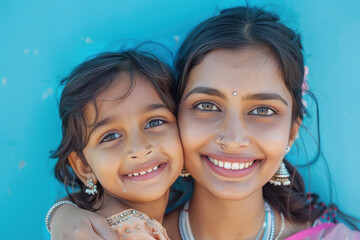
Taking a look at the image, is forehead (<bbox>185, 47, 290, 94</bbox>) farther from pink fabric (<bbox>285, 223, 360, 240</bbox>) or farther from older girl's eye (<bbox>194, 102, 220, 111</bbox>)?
pink fabric (<bbox>285, 223, 360, 240</bbox>)

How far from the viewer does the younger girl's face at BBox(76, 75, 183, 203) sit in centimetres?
176

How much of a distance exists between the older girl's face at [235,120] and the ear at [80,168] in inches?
17.8

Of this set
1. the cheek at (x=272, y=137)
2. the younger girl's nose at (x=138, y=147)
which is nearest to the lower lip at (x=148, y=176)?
the younger girl's nose at (x=138, y=147)

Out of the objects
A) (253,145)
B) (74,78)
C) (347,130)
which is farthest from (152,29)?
(347,130)

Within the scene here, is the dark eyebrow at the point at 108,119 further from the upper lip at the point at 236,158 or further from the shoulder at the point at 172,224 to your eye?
the shoulder at the point at 172,224

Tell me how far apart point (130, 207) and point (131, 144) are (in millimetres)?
341

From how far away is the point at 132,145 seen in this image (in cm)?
174

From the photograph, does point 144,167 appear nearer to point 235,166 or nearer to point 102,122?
point 102,122

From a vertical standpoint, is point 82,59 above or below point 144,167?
above

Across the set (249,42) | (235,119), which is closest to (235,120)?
(235,119)

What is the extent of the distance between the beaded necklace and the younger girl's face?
0.37 metres

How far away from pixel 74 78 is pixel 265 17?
35.8 inches

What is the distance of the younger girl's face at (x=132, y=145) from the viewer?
1756mm

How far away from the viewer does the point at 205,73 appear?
179 cm
